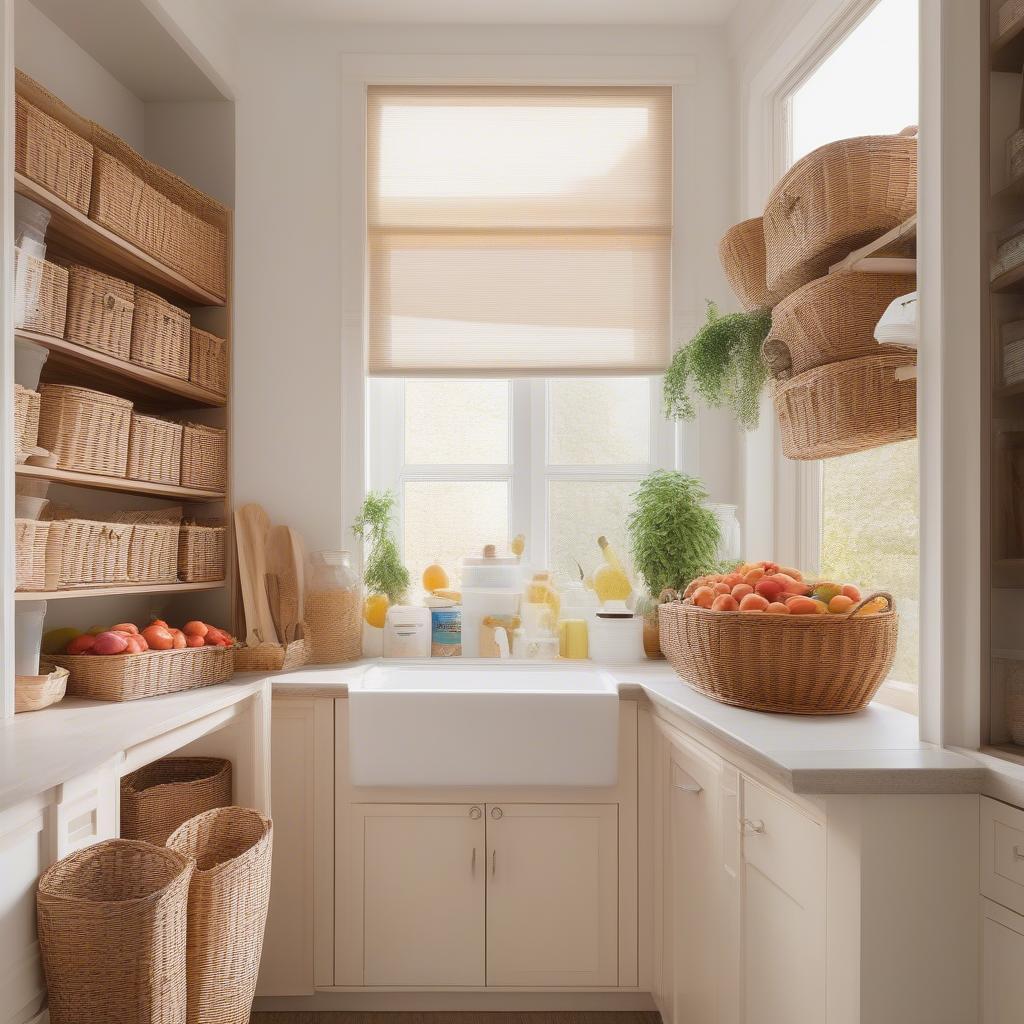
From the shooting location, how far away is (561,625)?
2.91 m

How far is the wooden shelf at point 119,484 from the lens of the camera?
1.99 meters

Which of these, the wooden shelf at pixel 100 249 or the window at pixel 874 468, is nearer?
the wooden shelf at pixel 100 249

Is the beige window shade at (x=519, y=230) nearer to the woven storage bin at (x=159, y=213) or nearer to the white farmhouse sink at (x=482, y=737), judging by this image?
the woven storage bin at (x=159, y=213)

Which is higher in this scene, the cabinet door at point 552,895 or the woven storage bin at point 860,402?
the woven storage bin at point 860,402

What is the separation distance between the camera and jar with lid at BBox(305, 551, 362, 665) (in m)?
2.83

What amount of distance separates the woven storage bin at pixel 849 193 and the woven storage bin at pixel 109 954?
178 centimetres

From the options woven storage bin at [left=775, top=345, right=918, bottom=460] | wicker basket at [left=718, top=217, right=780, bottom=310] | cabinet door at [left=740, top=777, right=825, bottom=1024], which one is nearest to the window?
woven storage bin at [left=775, top=345, right=918, bottom=460]

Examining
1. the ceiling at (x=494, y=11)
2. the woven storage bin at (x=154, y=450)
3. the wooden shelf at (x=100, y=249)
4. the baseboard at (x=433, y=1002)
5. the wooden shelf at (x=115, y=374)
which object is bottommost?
the baseboard at (x=433, y=1002)

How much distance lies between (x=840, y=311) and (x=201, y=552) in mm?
1905

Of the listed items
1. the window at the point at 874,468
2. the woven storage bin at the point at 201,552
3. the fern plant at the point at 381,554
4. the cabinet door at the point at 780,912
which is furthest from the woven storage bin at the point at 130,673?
the window at the point at 874,468

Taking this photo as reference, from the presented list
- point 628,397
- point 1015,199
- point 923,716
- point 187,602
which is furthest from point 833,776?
point 187,602

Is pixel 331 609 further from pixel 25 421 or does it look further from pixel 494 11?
pixel 494 11

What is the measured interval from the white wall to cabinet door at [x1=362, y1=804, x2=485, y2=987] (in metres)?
1.01

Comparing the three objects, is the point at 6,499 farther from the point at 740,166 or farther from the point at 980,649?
the point at 740,166
